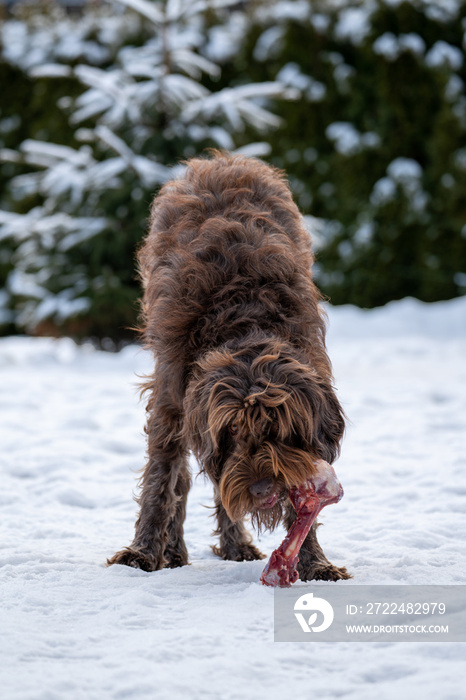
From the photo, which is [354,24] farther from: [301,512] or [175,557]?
[301,512]

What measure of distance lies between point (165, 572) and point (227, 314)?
1022 millimetres

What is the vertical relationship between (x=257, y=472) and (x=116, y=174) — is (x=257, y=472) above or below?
below

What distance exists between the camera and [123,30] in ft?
41.1

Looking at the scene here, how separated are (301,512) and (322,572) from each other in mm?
354

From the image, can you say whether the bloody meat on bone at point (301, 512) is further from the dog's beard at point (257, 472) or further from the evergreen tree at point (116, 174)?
the evergreen tree at point (116, 174)

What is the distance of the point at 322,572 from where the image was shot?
10.6 ft

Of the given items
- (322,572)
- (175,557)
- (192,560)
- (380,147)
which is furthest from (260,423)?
(380,147)

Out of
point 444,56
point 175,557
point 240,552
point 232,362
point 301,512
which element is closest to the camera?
point 232,362

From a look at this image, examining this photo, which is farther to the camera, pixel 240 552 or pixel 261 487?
pixel 240 552

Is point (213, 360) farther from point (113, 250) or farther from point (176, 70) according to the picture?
point (176, 70)

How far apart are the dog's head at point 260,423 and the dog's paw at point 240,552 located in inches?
32.0

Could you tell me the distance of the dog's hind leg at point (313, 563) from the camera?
320 cm

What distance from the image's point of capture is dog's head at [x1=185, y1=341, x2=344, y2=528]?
273 centimetres

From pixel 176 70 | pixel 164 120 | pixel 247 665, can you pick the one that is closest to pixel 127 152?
pixel 164 120
